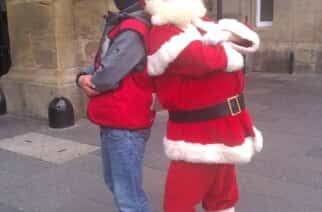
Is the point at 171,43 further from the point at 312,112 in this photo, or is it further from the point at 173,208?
the point at 312,112

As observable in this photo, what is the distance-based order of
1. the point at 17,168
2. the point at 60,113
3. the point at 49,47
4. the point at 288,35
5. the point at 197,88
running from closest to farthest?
the point at 197,88
the point at 17,168
the point at 60,113
the point at 49,47
the point at 288,35

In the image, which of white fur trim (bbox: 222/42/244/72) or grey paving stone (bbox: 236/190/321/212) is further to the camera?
grey paving stone (bbox: 236/190/321/212)

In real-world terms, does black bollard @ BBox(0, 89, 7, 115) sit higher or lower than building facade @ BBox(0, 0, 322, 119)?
lower

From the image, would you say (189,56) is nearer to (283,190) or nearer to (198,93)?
(198,93)

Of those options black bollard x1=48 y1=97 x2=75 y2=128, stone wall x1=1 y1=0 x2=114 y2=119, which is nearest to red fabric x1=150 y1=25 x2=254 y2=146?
black bollard x1=48 y1=97 x2=75 y2=128

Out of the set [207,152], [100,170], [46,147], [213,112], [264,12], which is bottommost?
→ [46,147]

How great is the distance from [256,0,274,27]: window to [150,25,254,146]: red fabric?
9.84 m

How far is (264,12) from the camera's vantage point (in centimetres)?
1205

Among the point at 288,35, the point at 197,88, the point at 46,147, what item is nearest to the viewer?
the point at 197,88

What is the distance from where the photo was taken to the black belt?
241cm

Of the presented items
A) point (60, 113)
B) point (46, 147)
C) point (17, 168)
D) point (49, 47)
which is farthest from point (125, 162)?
point (49, 47)

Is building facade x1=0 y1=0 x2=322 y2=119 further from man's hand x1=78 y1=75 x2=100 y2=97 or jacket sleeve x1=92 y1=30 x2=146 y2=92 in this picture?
jacket sleeve x1=92 y1=30 x2=146 y2=92

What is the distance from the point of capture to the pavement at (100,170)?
153 inches

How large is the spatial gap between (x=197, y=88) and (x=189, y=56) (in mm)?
191
